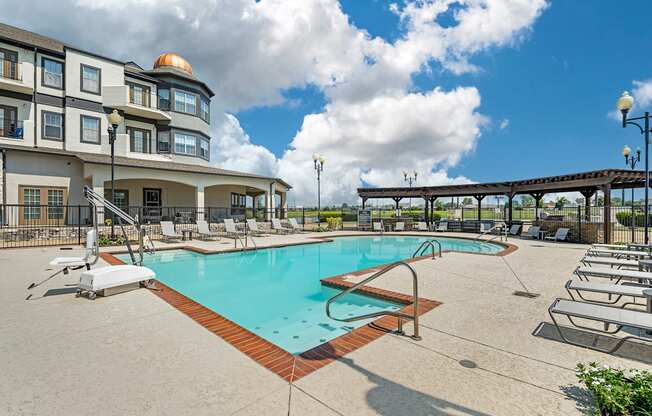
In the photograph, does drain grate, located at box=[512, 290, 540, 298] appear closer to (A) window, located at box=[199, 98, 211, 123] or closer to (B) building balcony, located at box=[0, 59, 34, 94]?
(A) window, located at box=[199, 98, 211, 123]

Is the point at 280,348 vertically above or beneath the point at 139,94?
beneath

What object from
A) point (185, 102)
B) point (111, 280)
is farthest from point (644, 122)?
point (185, 102)

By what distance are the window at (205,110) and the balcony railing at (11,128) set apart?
34.1ft

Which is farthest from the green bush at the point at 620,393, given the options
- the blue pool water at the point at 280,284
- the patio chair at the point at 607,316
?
the blue pool water at the point at 280,284

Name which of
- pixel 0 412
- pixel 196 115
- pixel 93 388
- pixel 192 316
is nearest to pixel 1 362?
pixel 0 412

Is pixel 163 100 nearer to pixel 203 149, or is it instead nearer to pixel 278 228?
pixel 203 149

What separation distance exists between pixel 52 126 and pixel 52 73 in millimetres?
3180

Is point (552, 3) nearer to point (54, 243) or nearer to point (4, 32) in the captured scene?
point (54, 243)

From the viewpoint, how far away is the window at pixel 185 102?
21953 mm

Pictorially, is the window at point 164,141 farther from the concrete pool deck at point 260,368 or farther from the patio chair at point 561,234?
the patio chair at point 561,234

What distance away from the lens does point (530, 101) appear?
19.8 meters

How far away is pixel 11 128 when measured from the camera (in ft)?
53.2

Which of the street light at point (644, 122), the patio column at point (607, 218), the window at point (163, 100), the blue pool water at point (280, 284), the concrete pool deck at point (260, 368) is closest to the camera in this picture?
the concrete pool deck at point (260, 368)

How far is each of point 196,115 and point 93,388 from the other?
23.6 meters
